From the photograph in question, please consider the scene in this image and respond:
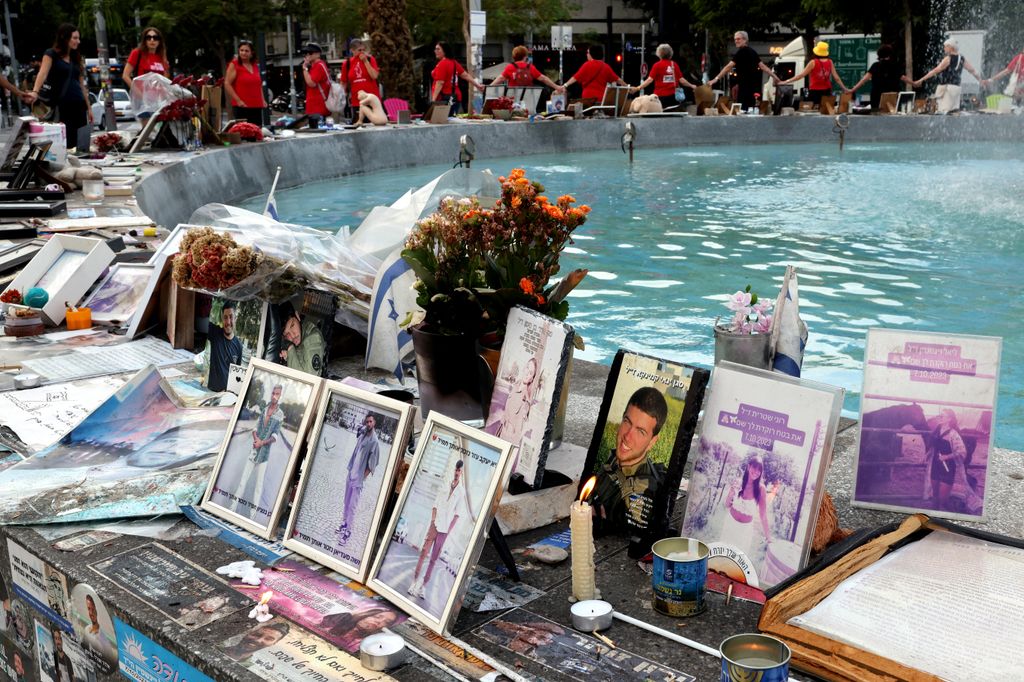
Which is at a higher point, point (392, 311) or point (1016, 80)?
point (1016, 80)

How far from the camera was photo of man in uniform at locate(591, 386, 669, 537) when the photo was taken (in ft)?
8.40

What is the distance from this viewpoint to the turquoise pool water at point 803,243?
7.07 metres

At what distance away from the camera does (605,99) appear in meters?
21.0

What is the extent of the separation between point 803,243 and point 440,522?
8.28m

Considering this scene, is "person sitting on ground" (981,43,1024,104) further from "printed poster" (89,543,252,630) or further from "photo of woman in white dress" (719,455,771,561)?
"printed poster" (89,543,252,630)

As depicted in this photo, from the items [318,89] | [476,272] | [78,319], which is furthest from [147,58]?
[476,272]

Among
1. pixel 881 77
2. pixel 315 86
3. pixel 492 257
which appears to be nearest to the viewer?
pixel 492 257

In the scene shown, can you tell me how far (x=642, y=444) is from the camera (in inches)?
101

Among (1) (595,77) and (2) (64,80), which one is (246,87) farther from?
(1) (595,77)

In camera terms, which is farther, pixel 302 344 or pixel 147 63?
pixel 147 63

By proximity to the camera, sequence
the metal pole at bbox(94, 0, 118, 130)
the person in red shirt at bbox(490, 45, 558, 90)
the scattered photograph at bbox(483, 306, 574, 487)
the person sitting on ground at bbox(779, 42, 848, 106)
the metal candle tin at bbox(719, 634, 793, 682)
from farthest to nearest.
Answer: the person sitting on ground at bbox(779, 42, 848, 106) → the person in red shirt at bbox(490, 45, 558, 90) → the metal pole at bbox(94, 0, 118, 130) → the scattered photograph at bbox(483, 306, 574, 487) → the metal candle tin at bbox(719, 634, 793, 682)

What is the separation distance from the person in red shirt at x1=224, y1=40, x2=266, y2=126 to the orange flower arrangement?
13726 millimetres

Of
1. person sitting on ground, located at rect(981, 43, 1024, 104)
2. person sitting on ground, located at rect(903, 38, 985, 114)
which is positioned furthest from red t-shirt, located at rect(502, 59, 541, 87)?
person sitting on ground, located at rect(981, 43, 1024, 104)

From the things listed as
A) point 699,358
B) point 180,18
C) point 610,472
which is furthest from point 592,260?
point 180,18
